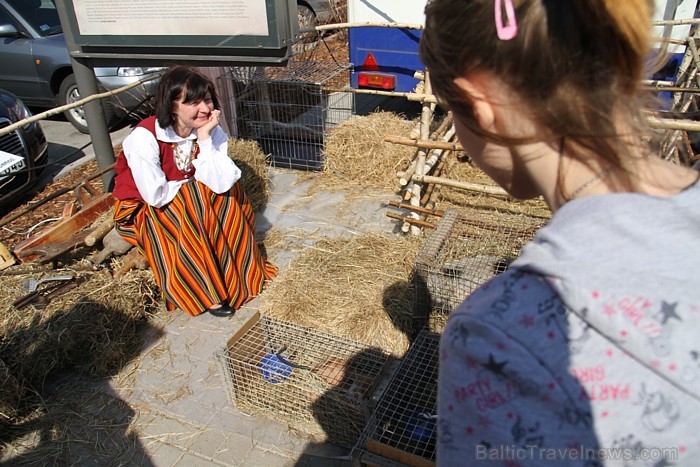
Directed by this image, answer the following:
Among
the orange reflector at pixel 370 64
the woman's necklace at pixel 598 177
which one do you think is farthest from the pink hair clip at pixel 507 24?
the orange reflector at pixel 370 64

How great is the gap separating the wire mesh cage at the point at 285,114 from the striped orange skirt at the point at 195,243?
2.34 meters

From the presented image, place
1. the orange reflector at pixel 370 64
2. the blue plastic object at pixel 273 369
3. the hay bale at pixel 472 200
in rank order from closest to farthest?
the blue plastic object at pixel 273 369 < the hay bale at pixel 472 200 < the orange reflector at pixel 370 64

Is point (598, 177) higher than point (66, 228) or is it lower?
higher

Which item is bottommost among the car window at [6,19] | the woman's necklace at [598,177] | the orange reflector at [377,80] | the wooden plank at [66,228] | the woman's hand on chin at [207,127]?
the wooden plank at [66,228]

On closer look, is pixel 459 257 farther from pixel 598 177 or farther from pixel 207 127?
pixel 598 177

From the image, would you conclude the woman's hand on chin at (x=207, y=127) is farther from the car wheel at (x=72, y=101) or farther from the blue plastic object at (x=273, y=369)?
the car wheel at (x=72, y=101)

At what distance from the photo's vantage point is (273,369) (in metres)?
3.02

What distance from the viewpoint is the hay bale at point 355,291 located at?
3355 mm

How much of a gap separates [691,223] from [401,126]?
18.5 ft

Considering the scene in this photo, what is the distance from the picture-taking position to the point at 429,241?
10.5ft

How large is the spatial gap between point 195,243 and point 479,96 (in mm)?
3268

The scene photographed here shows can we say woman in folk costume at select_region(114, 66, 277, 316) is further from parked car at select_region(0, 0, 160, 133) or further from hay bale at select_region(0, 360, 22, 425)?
parked car at select_region(0, 0, 160, 133)

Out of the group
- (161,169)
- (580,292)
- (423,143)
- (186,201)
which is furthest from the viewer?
(423,143)

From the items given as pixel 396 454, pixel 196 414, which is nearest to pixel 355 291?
pixel 196 414
